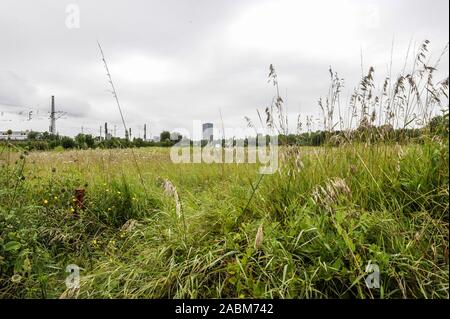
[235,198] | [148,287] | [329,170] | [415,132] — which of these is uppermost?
[415,132]

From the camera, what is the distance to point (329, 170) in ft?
8.64

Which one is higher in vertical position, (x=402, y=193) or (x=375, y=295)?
(x=402, y=193)

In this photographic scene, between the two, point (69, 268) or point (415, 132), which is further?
point (415, 132)

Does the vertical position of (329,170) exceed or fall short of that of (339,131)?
it falls short

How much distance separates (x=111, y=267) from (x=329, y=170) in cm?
197

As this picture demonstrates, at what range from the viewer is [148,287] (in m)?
1.69

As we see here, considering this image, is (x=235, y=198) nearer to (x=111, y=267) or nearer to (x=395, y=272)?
(x=111, y=267)
